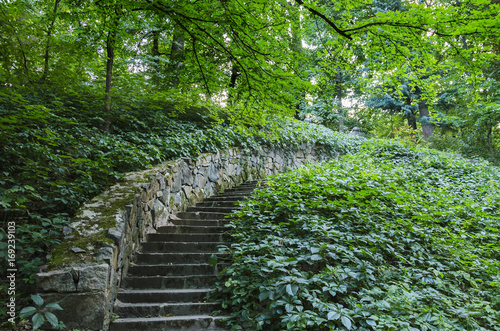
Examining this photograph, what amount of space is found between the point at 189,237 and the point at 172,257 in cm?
55

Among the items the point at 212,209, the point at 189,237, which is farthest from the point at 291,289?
the point at 212,209

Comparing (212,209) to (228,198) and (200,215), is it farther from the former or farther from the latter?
(228,198)

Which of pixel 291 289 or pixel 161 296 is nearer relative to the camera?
pixel 291 289

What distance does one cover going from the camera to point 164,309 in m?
2.93

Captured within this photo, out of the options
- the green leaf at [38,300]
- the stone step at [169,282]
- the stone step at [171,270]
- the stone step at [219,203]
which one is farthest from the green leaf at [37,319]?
the stone step at [219,203]

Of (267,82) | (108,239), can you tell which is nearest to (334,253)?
(267,82)

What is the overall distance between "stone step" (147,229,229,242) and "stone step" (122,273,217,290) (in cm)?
83

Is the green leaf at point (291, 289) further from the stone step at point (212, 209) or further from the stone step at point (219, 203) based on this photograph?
the stone step at point (219, 203)

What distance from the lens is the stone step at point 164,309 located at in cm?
287

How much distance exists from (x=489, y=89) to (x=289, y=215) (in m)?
10.2

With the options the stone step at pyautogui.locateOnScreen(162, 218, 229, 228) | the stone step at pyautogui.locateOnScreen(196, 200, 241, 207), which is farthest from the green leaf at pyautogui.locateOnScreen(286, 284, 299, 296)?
the stone step at pyautogui.locateOnScreen(196, 200, 241, 207)

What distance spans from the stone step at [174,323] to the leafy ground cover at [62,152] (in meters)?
0.98

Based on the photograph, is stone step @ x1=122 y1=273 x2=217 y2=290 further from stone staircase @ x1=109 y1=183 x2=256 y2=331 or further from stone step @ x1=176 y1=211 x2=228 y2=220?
stone step @ x1=176 y1=211 x2=228 y2=220

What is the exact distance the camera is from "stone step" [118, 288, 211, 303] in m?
3.04
